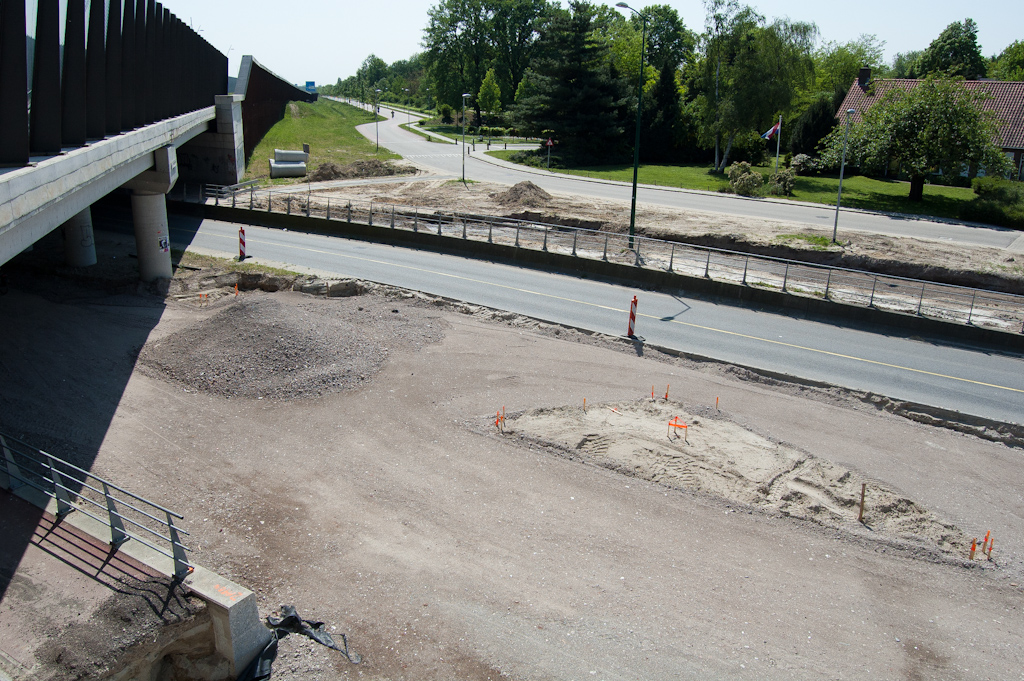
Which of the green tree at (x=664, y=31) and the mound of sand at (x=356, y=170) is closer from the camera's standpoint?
the mound of sand at (x=356, y=170)

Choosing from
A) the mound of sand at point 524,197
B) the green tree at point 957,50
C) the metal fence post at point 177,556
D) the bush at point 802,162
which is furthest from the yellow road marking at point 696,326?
the green tree at point 957,50

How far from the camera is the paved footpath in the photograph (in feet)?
22.3

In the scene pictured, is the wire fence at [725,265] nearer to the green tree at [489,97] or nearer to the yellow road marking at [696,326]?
the yellow road marking at [696,326]

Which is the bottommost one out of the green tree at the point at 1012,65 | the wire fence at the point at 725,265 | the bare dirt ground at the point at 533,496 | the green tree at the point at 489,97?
the bare dirt ground at the point at 533,496

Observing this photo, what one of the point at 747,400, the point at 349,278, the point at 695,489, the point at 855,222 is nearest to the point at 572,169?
the point at 855,222

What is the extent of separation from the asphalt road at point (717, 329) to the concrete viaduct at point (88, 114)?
196 inches

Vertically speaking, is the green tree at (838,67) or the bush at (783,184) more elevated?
the green tree at (838,67)

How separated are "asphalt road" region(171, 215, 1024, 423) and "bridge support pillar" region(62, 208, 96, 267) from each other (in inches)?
182

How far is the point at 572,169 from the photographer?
51.4 meters

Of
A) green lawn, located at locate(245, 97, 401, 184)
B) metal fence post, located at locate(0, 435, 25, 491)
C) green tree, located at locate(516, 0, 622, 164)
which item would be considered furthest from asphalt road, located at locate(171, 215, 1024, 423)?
green tree, located at locate(516, 0, 622, 164)

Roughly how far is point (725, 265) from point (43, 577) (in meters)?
22.2

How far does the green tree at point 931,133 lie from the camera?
3403cm

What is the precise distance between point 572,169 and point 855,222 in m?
23.0

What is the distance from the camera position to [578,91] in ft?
177
